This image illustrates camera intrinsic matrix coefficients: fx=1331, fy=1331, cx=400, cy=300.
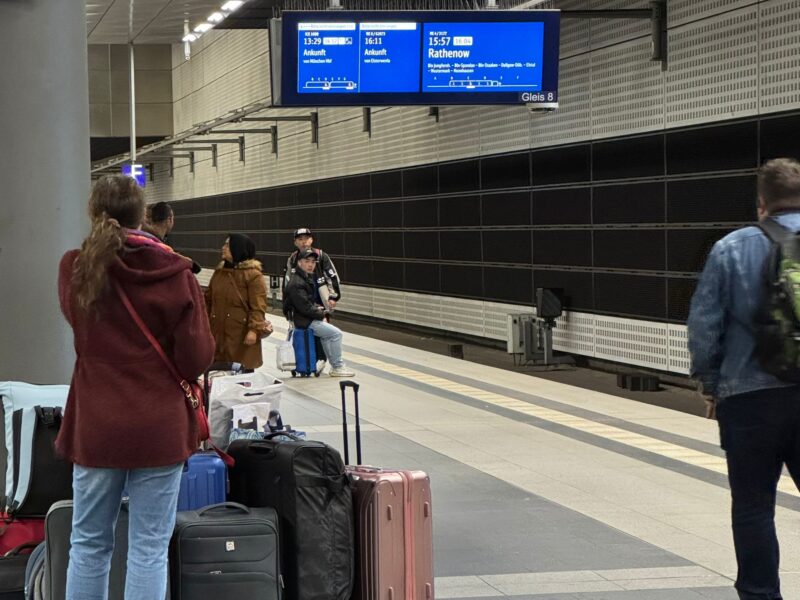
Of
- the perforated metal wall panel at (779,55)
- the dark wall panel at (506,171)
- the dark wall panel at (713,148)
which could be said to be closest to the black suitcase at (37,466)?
the perforated metal wall panel at (779,55)

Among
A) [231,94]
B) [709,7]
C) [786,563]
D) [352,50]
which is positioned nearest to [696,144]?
[709,7]

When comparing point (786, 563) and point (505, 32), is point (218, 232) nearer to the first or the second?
point (505, 32)

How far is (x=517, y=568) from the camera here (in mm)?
5801

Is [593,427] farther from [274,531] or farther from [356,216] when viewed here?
[356,216]

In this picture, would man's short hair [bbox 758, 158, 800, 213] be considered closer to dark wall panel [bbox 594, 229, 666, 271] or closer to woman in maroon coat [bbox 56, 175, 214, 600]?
woman in maroon coat [bbox 56, 175, 214, 600]

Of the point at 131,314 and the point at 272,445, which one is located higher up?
the point at 131,314

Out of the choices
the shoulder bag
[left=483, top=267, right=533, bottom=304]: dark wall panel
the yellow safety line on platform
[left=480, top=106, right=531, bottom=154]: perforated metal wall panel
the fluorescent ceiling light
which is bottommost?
the yellow safety line on platform

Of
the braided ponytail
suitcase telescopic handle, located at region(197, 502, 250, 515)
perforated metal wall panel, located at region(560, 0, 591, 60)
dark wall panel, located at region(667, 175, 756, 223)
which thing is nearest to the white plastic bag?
suitcase telescopic handle, located at region(197, 502, 250, 515)

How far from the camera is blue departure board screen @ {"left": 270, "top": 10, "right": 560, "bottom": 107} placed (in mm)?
13523

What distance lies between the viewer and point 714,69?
12.4 meters

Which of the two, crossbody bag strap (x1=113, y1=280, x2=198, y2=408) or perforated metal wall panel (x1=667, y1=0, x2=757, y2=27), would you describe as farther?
perforated metal wall panel (x1=667, y1=0, x2=757, y2=27)

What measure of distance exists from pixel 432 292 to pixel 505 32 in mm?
7568

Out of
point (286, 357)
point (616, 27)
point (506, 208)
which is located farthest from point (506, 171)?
point (286, 357)

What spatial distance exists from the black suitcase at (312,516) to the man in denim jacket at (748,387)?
1325 millimetres
